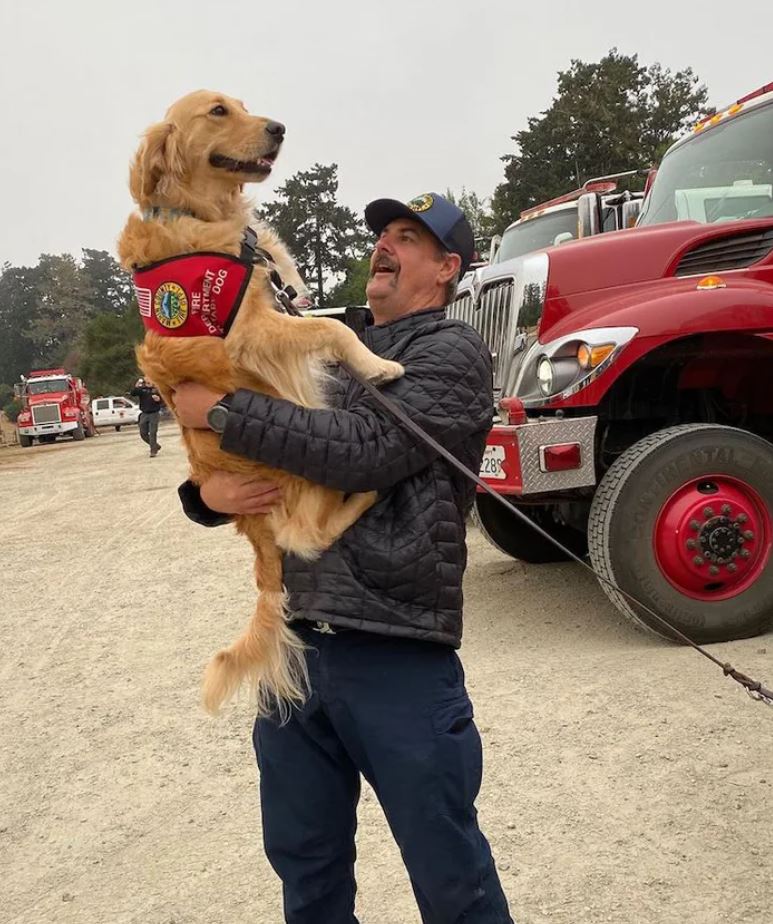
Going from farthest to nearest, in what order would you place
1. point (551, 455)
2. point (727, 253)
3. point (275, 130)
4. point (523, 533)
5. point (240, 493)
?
point (523, 533), point (727, 253), point (551, 455), point (275, 130), point (240, 493)

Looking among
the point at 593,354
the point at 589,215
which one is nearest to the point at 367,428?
the point at 593,354

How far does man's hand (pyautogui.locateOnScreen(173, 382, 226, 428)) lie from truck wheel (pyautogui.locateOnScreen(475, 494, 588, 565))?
4069 mm

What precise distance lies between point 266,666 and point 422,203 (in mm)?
1215

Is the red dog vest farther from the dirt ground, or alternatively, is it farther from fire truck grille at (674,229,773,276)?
fire truck grille at (674,229,773,276)

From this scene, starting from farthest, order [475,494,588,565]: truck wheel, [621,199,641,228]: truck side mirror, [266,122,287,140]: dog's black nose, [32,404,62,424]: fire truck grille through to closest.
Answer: [32,404,62,424]: fire truck grille, [621,199,641,228]: truck side mirror, [475,494,588,565]: truck wheel, [266,122,287,140]: dog's black nose

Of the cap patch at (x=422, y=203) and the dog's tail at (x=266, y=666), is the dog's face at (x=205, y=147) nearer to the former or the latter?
the cap patch at (x=422, y=203)

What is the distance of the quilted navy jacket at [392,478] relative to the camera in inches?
73.8

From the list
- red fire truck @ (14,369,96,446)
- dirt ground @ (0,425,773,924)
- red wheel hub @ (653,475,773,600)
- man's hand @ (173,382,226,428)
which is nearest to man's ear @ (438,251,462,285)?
man's hand @ (173,382,226,428)

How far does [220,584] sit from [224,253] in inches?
199

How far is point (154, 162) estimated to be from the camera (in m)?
2.44

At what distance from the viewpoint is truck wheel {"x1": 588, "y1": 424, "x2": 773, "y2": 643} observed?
4523 millimetres

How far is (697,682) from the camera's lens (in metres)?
4.03

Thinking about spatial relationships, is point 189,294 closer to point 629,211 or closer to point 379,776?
point 379,776

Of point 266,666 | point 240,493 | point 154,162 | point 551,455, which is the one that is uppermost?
point 154,162
